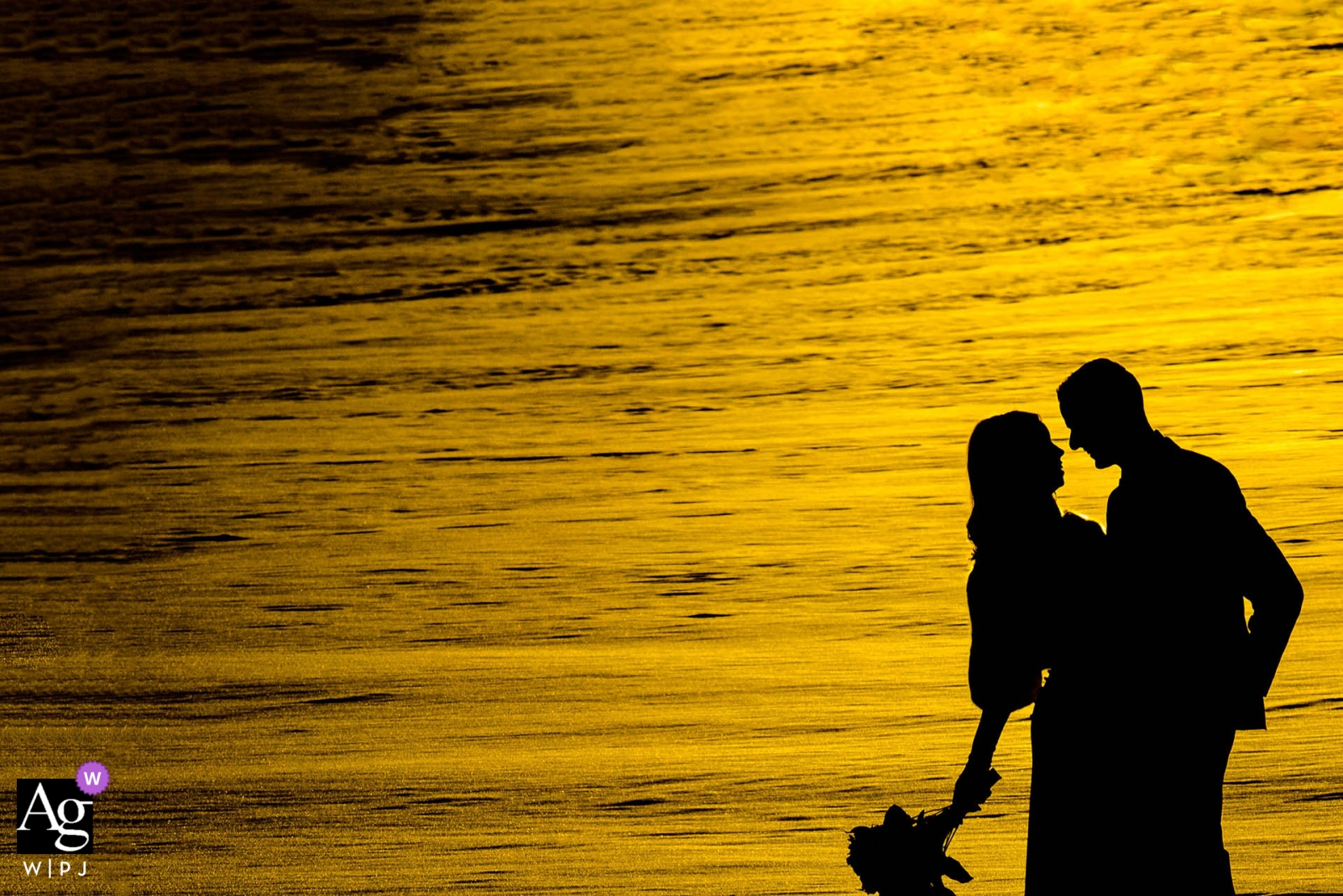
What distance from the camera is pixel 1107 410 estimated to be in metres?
0.86

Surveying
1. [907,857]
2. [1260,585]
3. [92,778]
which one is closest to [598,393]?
[92,778]

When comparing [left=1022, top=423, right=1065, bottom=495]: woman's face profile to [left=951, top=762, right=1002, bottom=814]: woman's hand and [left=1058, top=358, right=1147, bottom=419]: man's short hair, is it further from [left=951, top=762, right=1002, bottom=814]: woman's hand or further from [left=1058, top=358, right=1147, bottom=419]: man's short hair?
[left=951, top=762, right=1002, bottom=814]: woman's hand

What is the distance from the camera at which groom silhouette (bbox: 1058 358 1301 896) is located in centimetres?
84

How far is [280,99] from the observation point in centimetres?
333

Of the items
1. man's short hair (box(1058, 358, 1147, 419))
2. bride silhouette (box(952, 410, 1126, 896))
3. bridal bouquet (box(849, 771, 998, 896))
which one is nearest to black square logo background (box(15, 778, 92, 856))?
bridal bouquet (box(849, 771, 998, 896))

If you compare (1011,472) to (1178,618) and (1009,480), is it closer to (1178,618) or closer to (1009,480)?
(1009,480)

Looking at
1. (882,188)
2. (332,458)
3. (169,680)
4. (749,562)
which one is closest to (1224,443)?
(749,562)

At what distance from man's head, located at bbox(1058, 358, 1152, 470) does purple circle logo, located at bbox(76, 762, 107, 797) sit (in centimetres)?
136

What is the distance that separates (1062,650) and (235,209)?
8.00 ft

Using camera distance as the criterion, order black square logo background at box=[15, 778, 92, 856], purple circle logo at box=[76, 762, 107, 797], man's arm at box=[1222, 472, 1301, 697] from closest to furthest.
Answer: man's arm at box=[1222, 472, 1301, 697] → black square logo background at box=[15, 778, 92, 856] → purple circle logo at box=[76, 762, 107, 797]

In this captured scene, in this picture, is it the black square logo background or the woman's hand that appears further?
the black square logo background

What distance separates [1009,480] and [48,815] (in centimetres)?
132

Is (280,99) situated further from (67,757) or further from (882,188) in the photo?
(67,757)

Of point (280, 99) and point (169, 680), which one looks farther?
point (280, 99)
